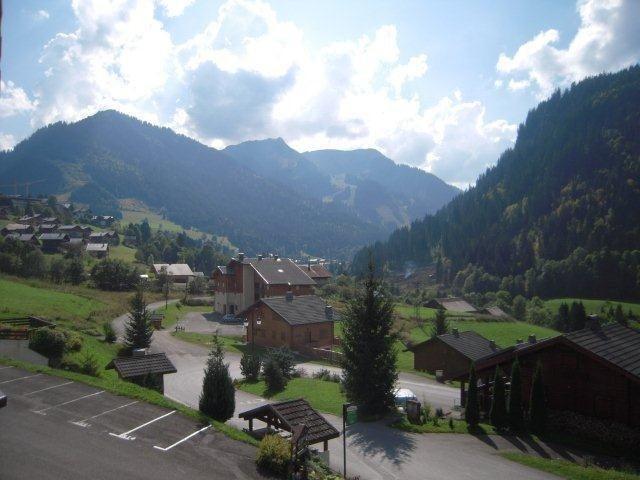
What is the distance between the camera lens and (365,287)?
27.3 m

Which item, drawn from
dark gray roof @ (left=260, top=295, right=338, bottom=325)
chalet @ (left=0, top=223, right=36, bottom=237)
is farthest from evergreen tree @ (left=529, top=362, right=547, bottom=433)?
chalet @ (left=0, top=223, right=36, bottom=237)

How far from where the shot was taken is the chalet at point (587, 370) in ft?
73.5

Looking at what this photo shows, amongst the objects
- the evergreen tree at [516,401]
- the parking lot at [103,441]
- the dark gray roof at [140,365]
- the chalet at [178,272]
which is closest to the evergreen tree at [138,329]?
the dark gray roof at [140,365]

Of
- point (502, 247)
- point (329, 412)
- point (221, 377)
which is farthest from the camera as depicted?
point (502, 247)

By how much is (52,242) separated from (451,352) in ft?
341

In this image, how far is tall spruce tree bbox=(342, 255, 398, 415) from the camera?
85.5ft

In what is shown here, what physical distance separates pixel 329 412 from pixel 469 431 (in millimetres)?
7629

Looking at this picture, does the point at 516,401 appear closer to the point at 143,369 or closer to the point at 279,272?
the point at 143,369

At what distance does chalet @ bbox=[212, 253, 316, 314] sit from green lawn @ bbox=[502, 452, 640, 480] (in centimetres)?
4776

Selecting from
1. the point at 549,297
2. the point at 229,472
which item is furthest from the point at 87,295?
the point at 549,297

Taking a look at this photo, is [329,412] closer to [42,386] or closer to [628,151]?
[42,386]

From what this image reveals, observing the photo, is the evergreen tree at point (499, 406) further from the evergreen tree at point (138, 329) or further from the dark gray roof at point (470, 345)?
the evergreen tree at point (138, 329)

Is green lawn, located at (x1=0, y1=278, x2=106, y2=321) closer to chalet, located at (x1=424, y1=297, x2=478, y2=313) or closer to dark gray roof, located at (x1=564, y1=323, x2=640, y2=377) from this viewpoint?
dark gray roof, located at (x1=564, y1=323, x2=640, y2=377)

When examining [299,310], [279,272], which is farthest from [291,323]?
[279,272]
